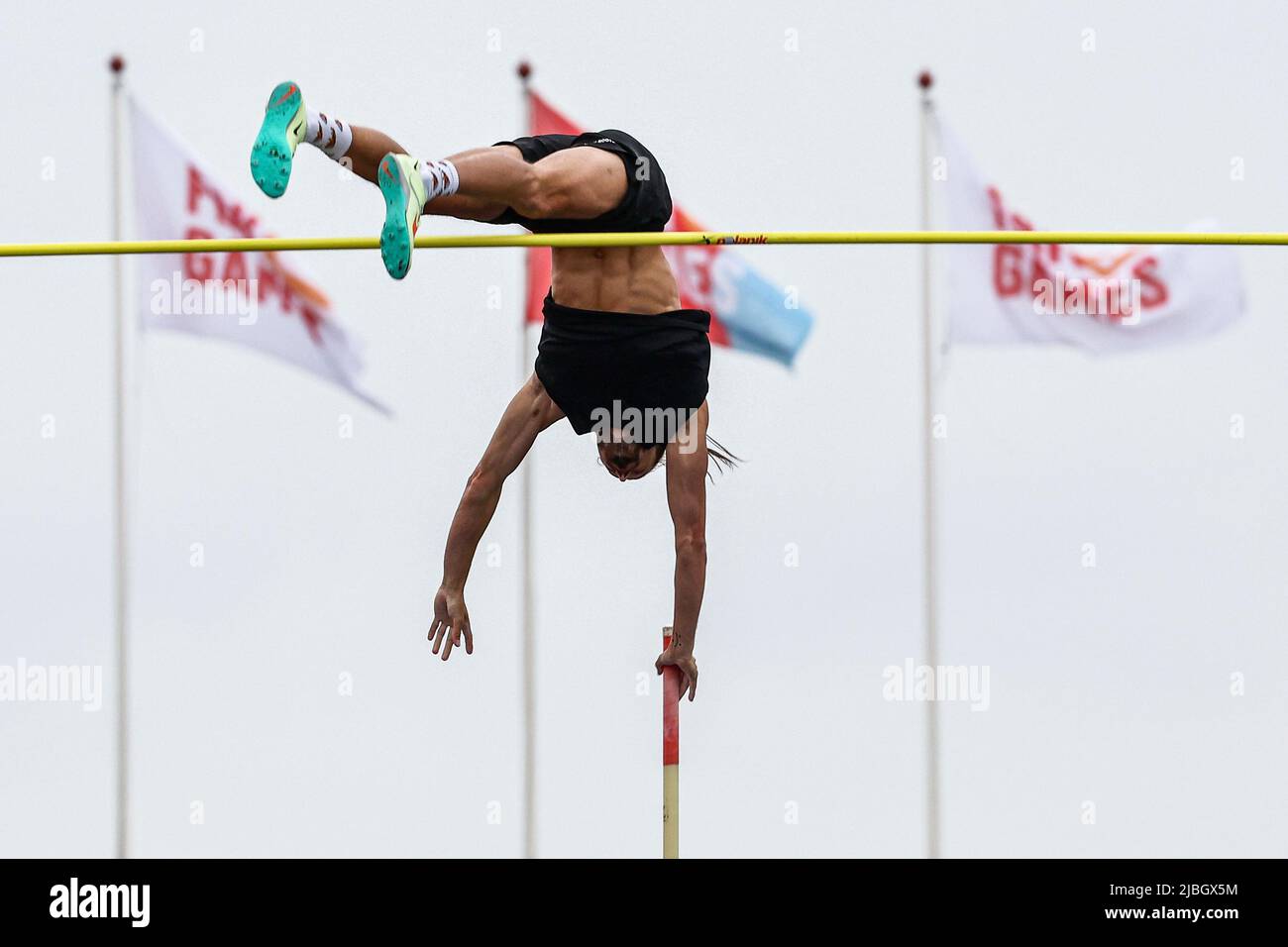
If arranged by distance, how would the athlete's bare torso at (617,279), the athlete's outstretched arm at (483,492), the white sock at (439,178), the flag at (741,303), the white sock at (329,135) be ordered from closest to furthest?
1. the white sock at (439,178)
2. the white sock at (329,135)
3. the athlete's bare torso at (617,279)
4. the athlete's outstretched arm at (483,492)
5. the flag at (741,303)

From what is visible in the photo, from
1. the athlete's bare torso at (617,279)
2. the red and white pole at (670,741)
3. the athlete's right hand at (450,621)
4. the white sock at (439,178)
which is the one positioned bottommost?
the red and white pole at (670,741)

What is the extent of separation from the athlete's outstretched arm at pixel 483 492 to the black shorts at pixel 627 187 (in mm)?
A: 998

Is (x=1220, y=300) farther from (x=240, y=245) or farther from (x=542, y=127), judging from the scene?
(x=240, y=245)

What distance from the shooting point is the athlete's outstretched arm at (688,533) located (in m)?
8.06

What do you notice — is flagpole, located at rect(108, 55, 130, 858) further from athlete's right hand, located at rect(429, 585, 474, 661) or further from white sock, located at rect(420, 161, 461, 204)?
white sock, located at rect(420, 161, 461, 204)

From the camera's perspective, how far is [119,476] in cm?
1141

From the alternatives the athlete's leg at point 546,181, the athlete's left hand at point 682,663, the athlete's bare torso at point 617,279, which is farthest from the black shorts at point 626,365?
the athlete's left hand at point 682,663

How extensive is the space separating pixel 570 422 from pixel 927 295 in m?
3.64

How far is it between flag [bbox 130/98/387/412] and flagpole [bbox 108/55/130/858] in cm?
39

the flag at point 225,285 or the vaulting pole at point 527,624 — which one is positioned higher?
the flag at point 225,285

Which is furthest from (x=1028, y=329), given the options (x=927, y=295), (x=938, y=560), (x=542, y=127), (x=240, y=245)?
(x=240, y=245)

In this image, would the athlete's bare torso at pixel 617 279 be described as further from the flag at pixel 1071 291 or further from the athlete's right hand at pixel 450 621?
the flag at pixel 1071 291

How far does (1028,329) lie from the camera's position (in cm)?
1087

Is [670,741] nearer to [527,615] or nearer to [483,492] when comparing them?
[483,492]
